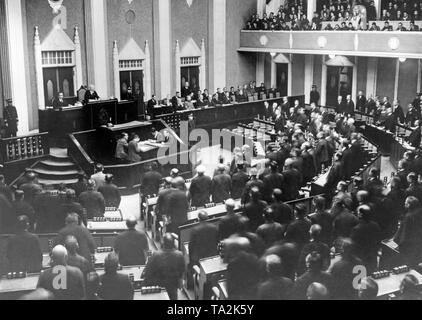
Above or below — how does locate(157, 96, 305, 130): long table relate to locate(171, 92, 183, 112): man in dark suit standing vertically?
below

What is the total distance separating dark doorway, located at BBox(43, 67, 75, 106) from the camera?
2053 cm

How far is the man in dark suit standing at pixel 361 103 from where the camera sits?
2233 cm

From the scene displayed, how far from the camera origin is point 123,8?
22531mm

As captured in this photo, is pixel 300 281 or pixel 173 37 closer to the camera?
pixel 300 281

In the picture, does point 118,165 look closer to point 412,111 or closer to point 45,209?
point 45,209

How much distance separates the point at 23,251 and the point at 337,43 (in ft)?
58.7

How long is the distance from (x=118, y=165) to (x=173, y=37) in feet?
36.4

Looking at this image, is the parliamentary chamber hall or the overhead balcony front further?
the overhead balcony front

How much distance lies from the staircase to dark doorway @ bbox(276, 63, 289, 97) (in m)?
14.5

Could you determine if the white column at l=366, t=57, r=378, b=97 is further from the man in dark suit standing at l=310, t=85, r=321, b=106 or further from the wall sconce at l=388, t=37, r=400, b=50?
the wall sconce at l=388, t=37, r=400, b=50

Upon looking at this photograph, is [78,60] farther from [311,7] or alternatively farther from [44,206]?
[44,206]

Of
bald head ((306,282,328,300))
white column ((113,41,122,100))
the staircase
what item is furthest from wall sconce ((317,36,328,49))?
bald head ((306,282,328,300))

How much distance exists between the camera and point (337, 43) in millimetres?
22438
